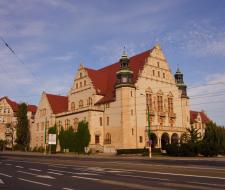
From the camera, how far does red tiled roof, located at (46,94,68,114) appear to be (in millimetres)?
81075

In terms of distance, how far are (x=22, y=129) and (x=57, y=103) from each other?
12579 mm

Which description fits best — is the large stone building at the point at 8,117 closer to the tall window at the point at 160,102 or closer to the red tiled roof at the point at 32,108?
the red tiled roof at the point at 32,108

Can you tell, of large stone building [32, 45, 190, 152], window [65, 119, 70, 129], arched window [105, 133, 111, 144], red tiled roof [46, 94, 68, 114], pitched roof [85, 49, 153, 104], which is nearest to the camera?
large stone building [32, 45, 190, 152]

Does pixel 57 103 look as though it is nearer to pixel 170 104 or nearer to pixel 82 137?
pixel 82 137

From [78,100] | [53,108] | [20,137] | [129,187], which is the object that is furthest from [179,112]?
[129,187]

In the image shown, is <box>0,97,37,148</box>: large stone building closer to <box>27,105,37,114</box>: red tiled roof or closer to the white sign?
<box>27,105,37,114</box>: red tiled roof

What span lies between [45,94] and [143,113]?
27.5 metres

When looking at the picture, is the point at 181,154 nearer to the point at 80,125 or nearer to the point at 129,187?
the point at 80,125

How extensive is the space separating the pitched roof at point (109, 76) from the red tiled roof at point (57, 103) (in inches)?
495

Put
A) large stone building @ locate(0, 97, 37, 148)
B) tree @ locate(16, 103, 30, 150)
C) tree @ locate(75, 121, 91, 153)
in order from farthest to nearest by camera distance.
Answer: large stone building @ locate(0, 97, 37, 148)
tree @ locate(16, 103, 30, 150)
tree @ locate(75, 121, 91, 153)

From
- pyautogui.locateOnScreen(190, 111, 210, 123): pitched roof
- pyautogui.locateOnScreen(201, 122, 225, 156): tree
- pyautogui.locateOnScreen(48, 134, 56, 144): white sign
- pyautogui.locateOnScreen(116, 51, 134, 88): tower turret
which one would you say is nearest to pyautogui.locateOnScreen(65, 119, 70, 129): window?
pyautogui.locateOnScreen(48, 134, 56, 144): white sign

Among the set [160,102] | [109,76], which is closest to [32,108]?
[109,76]

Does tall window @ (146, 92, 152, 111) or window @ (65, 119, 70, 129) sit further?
window @ (65, 119, 70, 129)

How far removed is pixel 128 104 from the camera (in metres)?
64.6
